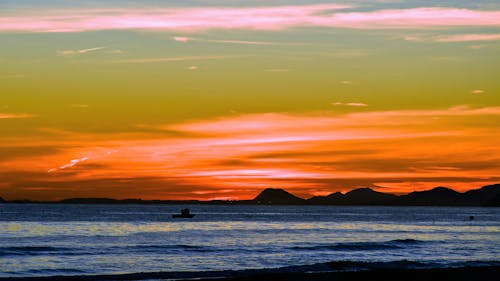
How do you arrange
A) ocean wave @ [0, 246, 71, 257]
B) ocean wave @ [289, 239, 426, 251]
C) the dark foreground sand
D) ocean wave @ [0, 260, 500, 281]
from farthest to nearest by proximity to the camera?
ocean wave @ [289, 239, 426, 251]
ocean wave @ [0, 246, 71, 257]
ocean wave @ [0, 260, 500, 281]
the dark foreground sand

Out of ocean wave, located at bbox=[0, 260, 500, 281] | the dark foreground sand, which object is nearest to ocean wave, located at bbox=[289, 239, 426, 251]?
ocean wave, located at bbox=[0, 260, 500, 281]

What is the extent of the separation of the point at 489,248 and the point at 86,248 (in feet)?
114

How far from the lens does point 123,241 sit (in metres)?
84.1

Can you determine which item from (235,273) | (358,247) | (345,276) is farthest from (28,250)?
(345,276)

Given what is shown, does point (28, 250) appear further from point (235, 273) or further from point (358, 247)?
point (358, 247)

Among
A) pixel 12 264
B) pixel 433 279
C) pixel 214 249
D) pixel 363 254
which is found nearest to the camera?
pixel 433 279

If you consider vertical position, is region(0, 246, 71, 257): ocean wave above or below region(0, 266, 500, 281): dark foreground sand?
above

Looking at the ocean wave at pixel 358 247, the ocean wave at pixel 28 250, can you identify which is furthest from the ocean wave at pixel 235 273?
the ocean wave at pixel 358 247

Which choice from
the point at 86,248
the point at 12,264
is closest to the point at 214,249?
the point at 86,248

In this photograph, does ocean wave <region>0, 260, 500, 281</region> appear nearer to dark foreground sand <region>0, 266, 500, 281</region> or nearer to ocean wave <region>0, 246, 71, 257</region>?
dark foreground sand <region>0, 266, 500, 281</region>

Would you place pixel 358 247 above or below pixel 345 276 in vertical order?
above

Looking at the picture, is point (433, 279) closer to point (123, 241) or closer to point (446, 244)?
point (446, 244)

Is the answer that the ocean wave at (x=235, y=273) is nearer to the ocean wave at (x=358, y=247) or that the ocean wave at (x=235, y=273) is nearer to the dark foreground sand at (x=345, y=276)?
the dark foreground sand at (x=345, y=276)

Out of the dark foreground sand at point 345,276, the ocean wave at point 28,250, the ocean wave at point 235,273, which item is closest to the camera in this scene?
the dark foreground sand at point 345,276
